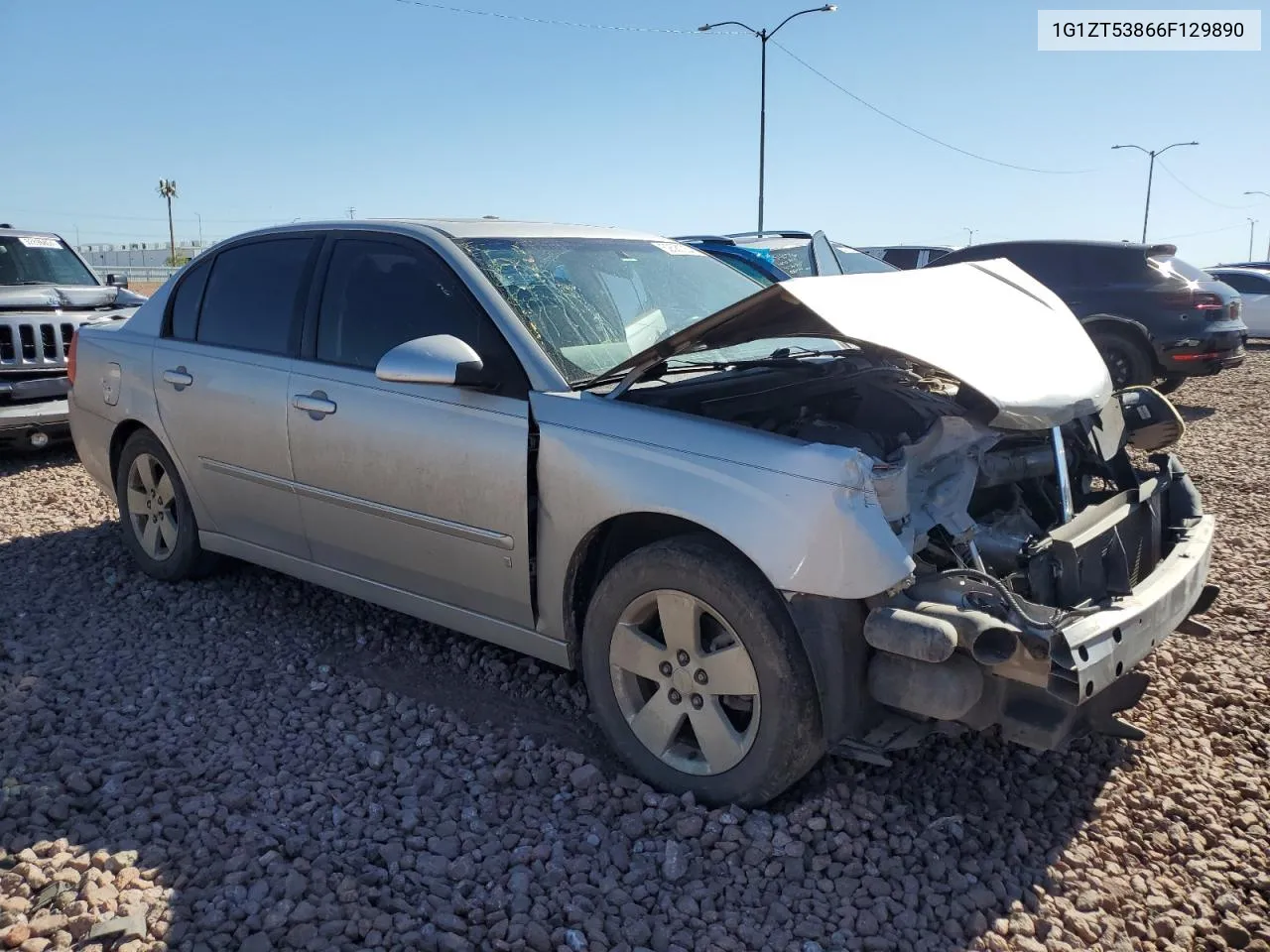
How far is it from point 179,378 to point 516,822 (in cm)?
278

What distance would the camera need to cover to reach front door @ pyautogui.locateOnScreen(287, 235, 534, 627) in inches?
131

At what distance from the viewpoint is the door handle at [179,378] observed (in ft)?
14.7

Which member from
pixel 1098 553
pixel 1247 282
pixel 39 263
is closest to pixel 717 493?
pixel 1098 553

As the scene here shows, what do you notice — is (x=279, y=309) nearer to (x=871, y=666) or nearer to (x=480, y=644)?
(x=480, y=644)

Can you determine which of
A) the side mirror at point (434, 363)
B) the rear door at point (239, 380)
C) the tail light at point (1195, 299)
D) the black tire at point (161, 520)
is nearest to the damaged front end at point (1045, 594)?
the side mirror at point (434, 363)

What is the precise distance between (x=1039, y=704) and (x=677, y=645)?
101 cm

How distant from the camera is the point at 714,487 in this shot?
9.27 feet

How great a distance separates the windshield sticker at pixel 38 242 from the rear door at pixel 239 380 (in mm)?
5034

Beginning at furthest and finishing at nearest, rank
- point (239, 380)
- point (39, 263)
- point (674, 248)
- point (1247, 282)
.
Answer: point (1247, 282) < point (39, 263) < point (674, 248) < point (239, 380)

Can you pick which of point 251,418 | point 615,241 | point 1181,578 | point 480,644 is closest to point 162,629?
point 251,418

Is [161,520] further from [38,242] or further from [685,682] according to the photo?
[38,242]

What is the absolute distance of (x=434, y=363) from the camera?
323 cm

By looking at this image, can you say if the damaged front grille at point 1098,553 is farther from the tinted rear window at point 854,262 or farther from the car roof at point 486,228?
the tinted rear window at point 854,262

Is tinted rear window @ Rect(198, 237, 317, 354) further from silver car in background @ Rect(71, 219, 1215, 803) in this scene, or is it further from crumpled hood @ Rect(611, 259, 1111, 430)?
crumpled hood @ Rect(611, 259, 1111, 430)
